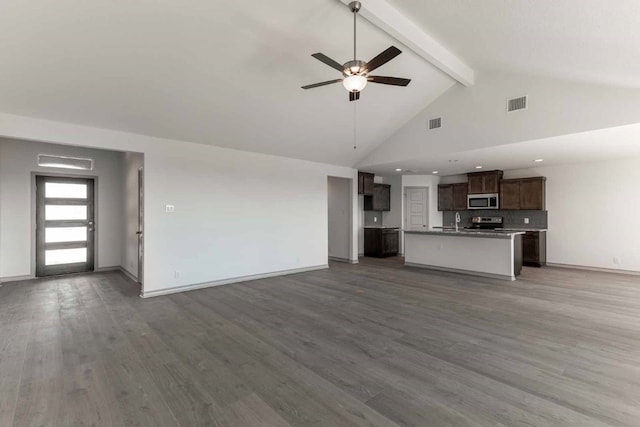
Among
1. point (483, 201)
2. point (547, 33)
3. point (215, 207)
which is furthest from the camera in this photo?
point (483, 201)

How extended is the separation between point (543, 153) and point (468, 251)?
2.40 meters

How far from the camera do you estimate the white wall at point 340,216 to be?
7961mm

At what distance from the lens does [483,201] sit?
317 inches

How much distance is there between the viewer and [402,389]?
2.24 metres

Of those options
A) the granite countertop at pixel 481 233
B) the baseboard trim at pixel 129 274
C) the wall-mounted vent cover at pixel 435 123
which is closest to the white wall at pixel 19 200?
the baseboard trim at pixel 129 274

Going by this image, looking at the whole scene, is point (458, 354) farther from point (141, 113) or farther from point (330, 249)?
point (330, 249)

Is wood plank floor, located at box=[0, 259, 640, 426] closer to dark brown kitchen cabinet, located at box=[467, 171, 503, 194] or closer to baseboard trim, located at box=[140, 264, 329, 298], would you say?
baseboard trim, located at box=[140, 264, 329, 298]

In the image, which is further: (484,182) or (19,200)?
(484,182)

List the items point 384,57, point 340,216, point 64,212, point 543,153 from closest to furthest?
A: point 384,57 → point 543,153 → point 64,212 → point 340,216

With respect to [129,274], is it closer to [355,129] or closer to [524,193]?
[355,129]

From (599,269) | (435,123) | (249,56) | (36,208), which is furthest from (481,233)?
(36,208)

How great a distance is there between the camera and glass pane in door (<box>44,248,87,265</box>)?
635cm

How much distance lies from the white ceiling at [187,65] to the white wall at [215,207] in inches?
9.3

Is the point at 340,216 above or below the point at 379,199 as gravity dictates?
below
